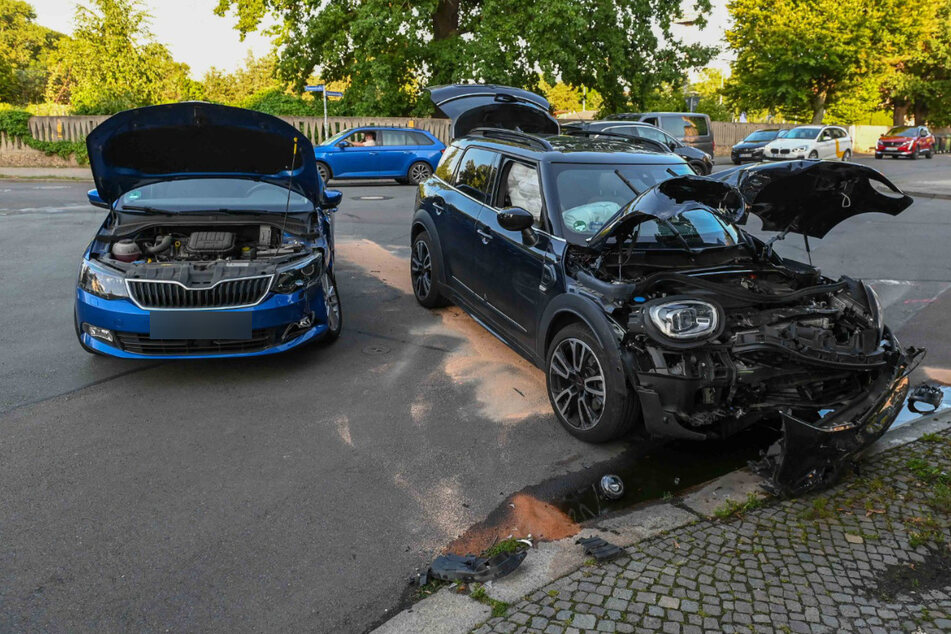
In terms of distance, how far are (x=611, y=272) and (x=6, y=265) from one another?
8.09 metres

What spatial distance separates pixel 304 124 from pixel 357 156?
867 cm

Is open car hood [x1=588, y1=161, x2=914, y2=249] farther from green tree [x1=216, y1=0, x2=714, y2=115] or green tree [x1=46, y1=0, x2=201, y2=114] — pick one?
green tree [x1=46, y1=0, x2=201, y2=114]

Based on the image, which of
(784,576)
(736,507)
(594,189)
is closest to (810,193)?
(594,189)

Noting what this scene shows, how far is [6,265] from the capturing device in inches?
363

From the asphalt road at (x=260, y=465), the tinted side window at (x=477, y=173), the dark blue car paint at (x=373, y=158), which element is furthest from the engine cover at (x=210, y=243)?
the dark blue car paint at (x=373, y=158)

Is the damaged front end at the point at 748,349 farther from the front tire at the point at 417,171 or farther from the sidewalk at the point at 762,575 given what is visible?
the front tire at the point at 417,171

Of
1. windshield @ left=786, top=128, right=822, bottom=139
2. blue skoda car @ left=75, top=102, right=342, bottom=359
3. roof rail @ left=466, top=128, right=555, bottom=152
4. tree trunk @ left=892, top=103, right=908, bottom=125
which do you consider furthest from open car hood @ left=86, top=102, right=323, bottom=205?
tree trunk @ left=892, top=103, right=908, bottom=125

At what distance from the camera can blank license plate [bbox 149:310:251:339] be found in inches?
203

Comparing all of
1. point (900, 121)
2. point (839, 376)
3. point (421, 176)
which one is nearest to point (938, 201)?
point (421, 176)

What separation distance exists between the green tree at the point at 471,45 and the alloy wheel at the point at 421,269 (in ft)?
63.1

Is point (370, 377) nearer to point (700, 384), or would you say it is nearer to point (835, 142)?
point (700, 384)

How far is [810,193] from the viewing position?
16.7 ft

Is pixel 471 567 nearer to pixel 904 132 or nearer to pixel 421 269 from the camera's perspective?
pixel 421 269

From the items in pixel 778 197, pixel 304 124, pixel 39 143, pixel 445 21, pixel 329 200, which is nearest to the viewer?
pixel 778 197
